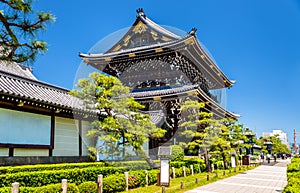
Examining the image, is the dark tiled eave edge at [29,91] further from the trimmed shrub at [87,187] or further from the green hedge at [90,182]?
the trimmed shrub at [87,187]

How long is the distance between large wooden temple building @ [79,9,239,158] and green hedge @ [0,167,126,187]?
9.82 m

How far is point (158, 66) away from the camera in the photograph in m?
23.2

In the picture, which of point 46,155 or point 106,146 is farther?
point 106,146

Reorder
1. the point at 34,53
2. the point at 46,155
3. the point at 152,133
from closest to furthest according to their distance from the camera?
the point at 34,53, the point at 46,155, the point at 152,133

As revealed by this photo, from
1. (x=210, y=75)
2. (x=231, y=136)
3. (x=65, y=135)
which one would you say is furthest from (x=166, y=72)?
(x=65, y=135)

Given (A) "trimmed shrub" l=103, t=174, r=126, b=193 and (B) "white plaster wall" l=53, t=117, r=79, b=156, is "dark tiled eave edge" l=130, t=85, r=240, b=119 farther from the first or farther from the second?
(A) "trimmed shrub" l=103, t=174, r=126, b=193

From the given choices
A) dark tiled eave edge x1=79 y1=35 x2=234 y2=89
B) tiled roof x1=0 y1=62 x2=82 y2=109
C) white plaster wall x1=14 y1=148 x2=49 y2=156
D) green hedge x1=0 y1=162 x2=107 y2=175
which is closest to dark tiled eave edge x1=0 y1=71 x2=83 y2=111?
tiled roof x1=0 y1=62 x2=82 y2=109

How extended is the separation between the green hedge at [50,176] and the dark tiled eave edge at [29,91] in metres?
2.93

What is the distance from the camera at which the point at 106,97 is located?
44.0ft

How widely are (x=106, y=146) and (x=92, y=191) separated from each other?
12.2ft

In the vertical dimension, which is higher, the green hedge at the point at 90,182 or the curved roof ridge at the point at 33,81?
the curved roof ridge at the point at 33,81

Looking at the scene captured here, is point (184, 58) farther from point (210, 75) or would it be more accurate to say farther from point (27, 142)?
point (27, 142)

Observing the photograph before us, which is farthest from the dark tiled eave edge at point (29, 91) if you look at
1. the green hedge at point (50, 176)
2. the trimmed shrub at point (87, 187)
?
the trimmed shrub at point (87, 187)

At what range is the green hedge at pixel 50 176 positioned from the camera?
913 cm
